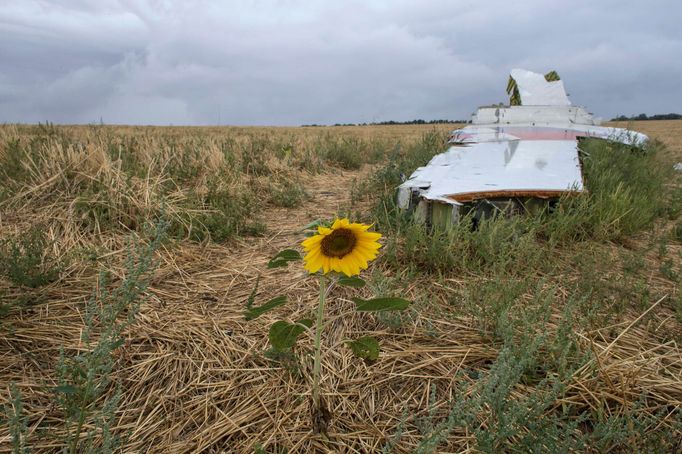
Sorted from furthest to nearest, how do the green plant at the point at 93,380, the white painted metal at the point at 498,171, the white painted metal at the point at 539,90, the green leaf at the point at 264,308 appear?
the white painted metal at the point at 539,90 < the white painted metal at the point at 498,171 < the green leaf at the point at 264,308 < the green plant at the point at 93,380

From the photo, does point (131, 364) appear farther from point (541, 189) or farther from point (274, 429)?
point (541, 189)

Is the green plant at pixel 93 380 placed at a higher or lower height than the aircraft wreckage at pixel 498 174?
lower

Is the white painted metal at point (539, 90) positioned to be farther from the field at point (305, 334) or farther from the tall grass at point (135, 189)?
the tall grass at point (135, 189)

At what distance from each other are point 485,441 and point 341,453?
0.46 m

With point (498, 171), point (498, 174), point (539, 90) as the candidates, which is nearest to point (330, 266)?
point (498, 174)

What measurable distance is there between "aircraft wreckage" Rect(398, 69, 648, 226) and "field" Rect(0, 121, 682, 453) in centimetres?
21

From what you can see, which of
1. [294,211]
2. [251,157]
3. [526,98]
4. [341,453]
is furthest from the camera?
[526,98]

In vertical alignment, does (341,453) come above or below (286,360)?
below

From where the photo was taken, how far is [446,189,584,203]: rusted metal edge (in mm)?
2943

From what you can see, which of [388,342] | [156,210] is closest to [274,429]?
[388,342]

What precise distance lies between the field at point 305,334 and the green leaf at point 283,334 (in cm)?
29

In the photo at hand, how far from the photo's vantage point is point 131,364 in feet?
5.62

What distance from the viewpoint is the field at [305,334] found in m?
1.33

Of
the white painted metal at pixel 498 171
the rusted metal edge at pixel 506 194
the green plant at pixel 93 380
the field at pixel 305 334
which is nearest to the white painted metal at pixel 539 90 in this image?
the white painted metal at pixel 498 171
